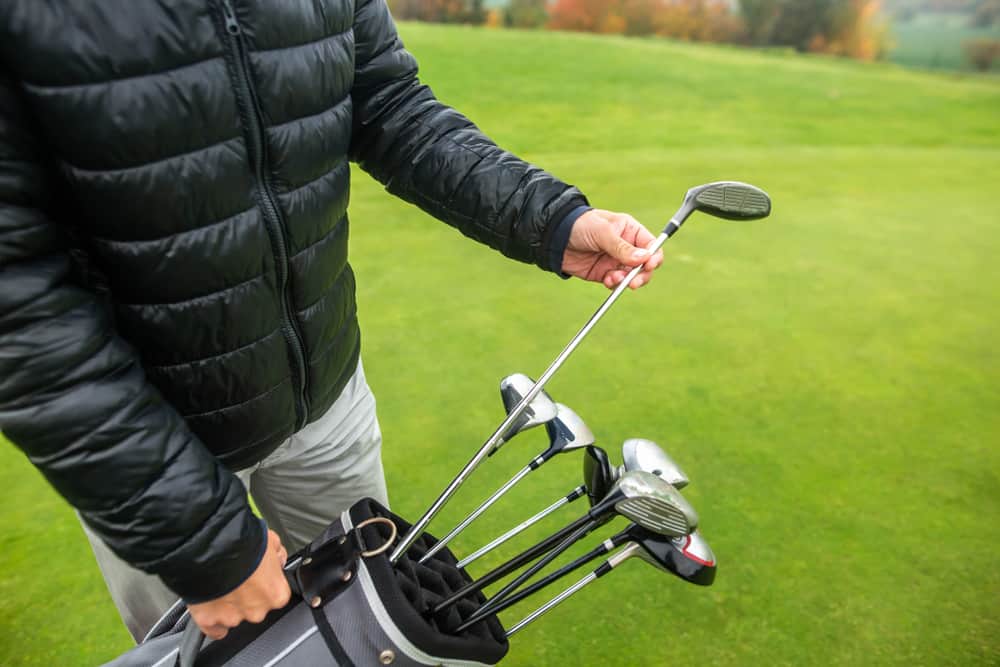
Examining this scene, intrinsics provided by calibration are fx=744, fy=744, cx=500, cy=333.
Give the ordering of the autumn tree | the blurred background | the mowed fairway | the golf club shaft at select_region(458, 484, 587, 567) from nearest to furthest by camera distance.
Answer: the golf club shaft at select_region(458, 484, 587, 567) < the mowed fairway < the blurred background < the autumn tree

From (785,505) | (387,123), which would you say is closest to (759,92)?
(785,505)

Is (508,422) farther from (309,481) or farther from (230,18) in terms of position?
(230,18)

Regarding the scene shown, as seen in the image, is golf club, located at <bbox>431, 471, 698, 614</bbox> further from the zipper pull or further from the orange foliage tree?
the orange foliage tree

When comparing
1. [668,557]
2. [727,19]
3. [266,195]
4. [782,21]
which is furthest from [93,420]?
[727,19]

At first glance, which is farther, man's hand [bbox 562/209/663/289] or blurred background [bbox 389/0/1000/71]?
blurred background [bbox 389/0/1000/71]

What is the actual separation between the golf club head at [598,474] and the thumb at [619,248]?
26cm

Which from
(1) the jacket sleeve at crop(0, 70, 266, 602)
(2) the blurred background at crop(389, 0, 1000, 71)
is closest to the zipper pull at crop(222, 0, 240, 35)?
(1) the jacket sleeve at crop(0, 70, 266, 602)

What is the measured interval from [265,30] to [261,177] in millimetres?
151

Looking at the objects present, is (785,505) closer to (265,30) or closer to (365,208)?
(265,30)

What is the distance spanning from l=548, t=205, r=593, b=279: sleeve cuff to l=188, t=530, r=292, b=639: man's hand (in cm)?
54

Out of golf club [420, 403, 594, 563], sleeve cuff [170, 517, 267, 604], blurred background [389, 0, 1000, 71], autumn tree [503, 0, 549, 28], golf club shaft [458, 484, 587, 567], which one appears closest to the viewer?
sleeve cuff [170, 517, 267, 604]

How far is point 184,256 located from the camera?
771mm

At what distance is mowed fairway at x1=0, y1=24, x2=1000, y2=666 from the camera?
1370 mm

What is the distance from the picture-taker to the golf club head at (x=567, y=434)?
109 cm
